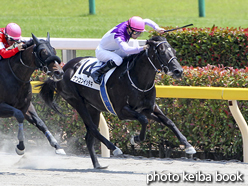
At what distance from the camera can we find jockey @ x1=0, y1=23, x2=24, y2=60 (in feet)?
18.5

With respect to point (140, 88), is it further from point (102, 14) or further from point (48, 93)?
point (102, 14)

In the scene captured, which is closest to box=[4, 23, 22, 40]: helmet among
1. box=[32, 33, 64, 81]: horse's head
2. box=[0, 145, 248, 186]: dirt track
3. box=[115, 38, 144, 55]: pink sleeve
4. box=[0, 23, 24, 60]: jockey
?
box=[0, 23, 24, 60]: jockey

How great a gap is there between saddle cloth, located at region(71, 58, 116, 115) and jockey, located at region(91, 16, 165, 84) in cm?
7

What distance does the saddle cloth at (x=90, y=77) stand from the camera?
567 centimetres

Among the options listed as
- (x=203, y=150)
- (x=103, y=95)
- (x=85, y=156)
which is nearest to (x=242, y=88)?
(x=203, y=150)

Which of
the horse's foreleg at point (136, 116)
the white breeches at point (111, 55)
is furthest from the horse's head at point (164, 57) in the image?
the horse's foreleg at point (136, 116)

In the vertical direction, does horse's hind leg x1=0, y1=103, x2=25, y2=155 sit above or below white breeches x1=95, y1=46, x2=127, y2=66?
below

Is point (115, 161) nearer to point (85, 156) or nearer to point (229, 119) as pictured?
point (85, 156)

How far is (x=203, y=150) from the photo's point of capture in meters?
6.40

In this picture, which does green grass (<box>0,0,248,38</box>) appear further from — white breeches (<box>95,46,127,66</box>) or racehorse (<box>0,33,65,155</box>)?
racehorse (<box>0,33,65,155</box>)

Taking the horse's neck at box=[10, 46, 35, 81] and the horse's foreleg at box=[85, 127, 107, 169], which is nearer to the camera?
the horse's neck at box=[10, 46, 35, 81]

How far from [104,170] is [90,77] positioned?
1.13m

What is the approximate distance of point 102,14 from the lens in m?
15.5

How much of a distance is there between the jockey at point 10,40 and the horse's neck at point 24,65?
79 mm
